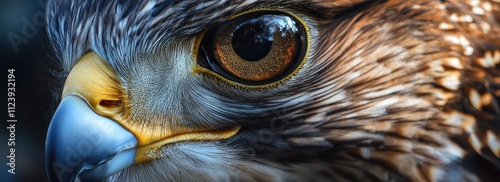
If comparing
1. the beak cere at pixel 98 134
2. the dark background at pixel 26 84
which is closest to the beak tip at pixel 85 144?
the beak cere at pixel 98 134

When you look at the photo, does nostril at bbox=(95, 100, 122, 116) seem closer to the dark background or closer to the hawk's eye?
the hawk's eye

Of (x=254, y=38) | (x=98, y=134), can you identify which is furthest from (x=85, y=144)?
(x=254, y=38)

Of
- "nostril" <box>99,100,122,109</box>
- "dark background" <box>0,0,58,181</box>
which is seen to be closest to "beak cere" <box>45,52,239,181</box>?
"nostril" <box>99,100,122,109</box>

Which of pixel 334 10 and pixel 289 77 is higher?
pixel 334 10

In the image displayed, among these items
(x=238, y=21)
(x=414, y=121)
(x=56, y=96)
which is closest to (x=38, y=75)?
(x=56, y=96)

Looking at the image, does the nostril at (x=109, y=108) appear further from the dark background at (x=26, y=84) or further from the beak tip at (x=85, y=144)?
the dark background at (x=26, y=84)

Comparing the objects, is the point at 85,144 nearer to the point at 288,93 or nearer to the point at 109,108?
the point at 109,108

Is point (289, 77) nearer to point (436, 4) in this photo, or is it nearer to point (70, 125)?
point (436, 4)
